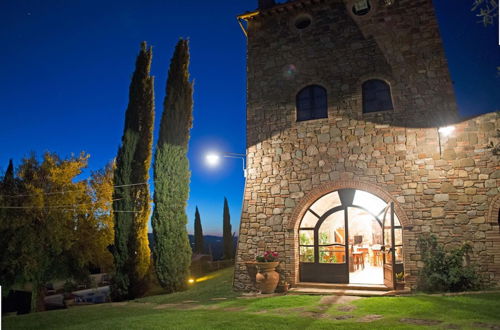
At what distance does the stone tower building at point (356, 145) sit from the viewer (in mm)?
8359

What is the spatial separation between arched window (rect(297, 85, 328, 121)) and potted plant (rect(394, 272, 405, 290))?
4.57 meters

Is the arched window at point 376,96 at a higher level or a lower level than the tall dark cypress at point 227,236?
higher

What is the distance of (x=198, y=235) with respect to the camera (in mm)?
27906

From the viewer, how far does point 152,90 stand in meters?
12.9

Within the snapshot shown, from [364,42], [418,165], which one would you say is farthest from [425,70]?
[418,165]

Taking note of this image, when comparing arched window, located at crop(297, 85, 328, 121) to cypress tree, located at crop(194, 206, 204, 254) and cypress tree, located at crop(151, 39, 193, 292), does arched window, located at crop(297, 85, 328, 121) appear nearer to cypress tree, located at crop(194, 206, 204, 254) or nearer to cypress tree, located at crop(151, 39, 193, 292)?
cypress tree, located at crop(151, 39, 193, 292)

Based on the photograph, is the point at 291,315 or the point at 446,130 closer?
the point at 291,315

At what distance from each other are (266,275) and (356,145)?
417 cm

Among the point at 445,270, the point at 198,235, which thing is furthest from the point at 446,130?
the point at 198,235

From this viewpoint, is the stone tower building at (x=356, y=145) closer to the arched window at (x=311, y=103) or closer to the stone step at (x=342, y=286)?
the arched window at (x=311, y=103)

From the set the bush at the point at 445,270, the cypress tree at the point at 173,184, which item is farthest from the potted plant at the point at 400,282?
the cypress tree at the point at 173,184

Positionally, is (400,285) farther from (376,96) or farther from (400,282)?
(376,96)

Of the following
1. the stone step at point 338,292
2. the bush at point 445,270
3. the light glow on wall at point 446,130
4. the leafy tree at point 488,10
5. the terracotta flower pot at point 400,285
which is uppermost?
the leafy tree at point 488,10

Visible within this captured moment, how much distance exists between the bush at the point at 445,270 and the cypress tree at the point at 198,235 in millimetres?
20753
